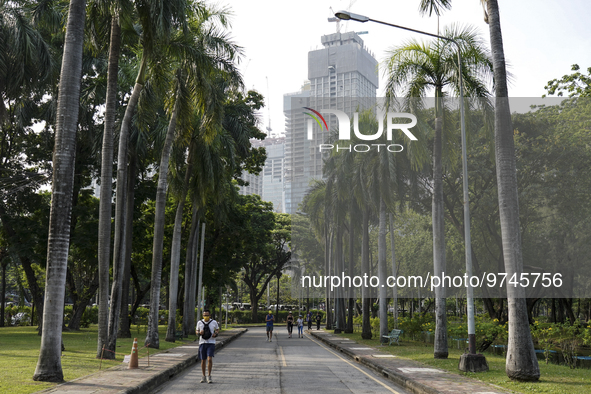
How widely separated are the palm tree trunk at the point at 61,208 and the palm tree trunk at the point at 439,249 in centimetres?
1307

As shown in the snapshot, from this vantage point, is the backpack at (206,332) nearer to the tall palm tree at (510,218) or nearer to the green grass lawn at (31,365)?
the green grass lawn at (31,365)

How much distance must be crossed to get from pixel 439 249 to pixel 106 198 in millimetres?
12356

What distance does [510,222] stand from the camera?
14.8m

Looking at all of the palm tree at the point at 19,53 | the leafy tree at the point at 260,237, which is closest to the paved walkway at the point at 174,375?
the palm tree at the point at 19,53

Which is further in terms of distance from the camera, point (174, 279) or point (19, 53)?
point (174, 279)

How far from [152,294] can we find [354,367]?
409 inches

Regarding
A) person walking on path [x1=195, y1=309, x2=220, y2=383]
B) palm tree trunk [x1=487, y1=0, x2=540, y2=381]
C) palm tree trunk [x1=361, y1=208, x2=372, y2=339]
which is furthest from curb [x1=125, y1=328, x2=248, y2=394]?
palm tree trunk [x1=361, y1=208, x2=372, y2=339]

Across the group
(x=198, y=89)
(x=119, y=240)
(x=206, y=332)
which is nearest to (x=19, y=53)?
(x=198, y=89)

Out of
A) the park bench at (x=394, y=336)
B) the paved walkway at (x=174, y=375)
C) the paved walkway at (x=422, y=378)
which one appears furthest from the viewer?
the park bench at (x=394, y=336)

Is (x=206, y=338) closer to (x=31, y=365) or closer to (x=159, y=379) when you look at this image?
(x=159, y=379)

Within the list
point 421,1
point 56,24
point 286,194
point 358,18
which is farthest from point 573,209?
point 286,194

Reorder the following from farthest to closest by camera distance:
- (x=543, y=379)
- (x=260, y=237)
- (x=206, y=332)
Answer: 1. (x=260, y=237)
2. (x=206, y=332)
3. (x=543, y=379)

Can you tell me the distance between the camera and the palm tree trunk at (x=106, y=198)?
18656mm

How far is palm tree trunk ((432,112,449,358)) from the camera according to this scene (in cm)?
2028
